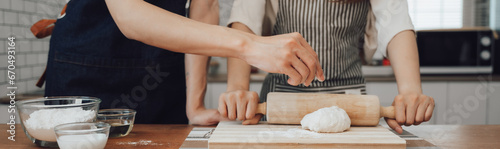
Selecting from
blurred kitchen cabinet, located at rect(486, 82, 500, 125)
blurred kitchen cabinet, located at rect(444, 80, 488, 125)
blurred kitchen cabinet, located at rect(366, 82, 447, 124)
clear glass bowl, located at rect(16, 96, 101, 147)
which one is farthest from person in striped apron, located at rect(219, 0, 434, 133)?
blurred kitchen cabinet, located at rect(486, 82, 500, 125)

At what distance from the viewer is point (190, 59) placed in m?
1.14

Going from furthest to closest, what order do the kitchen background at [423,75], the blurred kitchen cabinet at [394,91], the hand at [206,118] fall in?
the blurred kitchen cabinet at [394,91]
the kitchen background at [423,75]
the hand at [206,118]

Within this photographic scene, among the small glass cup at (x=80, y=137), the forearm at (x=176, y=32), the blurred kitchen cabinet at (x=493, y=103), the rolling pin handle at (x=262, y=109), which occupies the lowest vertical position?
the blurred kitchen cabinet at (x=493, y=103)

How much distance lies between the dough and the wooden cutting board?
12mm

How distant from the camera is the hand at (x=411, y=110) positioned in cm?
89

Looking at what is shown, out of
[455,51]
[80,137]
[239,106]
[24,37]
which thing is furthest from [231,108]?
[455,51]

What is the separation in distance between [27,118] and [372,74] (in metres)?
1.98

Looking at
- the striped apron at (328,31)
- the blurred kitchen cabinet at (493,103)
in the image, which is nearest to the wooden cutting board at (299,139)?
the striped apron at (328,31)

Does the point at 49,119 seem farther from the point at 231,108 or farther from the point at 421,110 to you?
the point at 421,110

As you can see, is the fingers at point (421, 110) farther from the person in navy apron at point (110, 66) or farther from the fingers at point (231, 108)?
the person in navy apron at point (110, 66)

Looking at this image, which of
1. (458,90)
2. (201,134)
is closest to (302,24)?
(201,134)

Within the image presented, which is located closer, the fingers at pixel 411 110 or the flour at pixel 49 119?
the flour at pixel 49 119

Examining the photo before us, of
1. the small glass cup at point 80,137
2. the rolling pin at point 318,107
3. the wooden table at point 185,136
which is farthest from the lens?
the rolling pin at point 318,107

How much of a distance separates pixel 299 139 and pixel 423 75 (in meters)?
1.87
